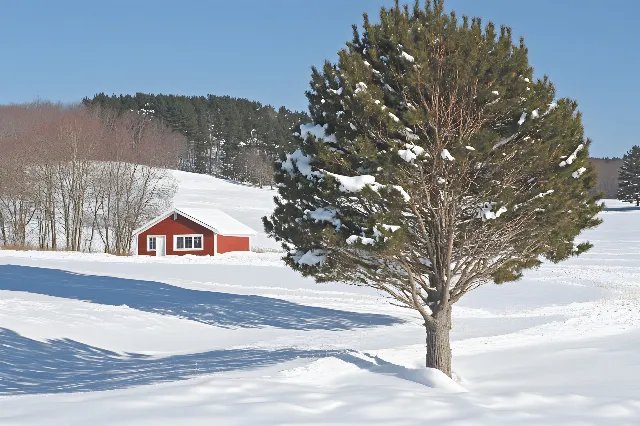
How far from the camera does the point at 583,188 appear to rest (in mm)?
12094

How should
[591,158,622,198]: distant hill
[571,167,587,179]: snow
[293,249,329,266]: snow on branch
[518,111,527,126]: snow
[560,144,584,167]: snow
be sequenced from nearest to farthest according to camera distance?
[518,111,527,126]: snow < [560,144,584,167]: snow < [571,167,587,179]: snow < [293,249,329,266]: snow on branch < [591,158,622,198]: distant hill

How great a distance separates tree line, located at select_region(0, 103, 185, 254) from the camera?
48.1 meters

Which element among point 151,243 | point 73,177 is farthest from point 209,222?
point 73,177

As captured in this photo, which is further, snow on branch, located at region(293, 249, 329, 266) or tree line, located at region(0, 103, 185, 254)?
tree line, located at region(0, 103, 185, 254)

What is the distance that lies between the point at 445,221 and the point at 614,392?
13.5ft

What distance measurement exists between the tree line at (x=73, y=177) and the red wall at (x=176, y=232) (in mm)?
4818

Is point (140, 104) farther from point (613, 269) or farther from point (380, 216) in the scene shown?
point (380, 216)

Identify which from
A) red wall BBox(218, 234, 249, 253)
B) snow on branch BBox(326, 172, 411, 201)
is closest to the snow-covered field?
Answer: snow on branch BBox(326, 172, 411, 201)

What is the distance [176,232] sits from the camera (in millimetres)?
43875

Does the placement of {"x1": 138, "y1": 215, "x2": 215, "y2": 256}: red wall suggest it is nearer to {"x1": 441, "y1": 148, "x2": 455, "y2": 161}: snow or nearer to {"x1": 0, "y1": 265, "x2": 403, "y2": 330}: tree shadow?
{"x1": 0, "y1": 265, "x2": 403, "y2": 330}: tree shadow

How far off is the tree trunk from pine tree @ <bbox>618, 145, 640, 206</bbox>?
9360 centimetres

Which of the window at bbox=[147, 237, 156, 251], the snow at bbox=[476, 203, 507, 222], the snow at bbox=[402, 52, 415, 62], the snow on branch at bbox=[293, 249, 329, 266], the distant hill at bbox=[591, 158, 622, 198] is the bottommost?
the snow on branch at bbox=[293, 249, 329, 266]

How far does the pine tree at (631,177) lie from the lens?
307 feet

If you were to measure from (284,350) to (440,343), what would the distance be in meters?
5.12
